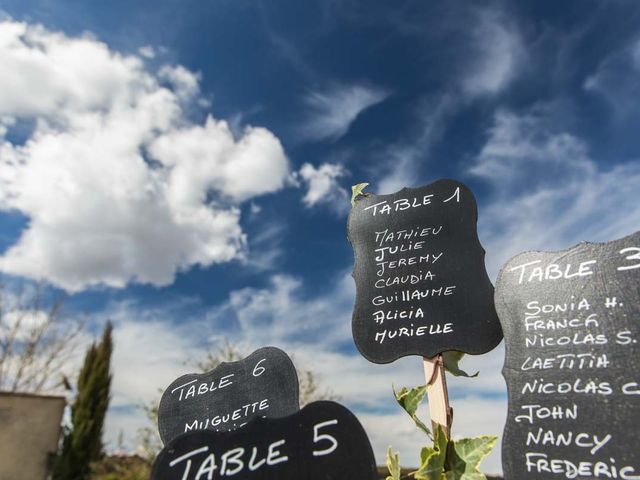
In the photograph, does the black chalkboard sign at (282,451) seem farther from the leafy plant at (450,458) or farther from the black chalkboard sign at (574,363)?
the black chalkboard sign at (574,363)

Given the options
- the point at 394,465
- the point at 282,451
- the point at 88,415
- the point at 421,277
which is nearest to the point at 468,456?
the point at 394,465

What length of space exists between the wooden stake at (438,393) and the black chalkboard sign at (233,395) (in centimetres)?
53

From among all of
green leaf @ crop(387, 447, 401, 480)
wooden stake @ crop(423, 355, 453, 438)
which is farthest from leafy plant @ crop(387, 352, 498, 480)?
wooden stake @ crop(423, 355, 453, 438)

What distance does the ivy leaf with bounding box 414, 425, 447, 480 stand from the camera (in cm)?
157

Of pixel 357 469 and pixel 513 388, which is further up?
pixel 513 388

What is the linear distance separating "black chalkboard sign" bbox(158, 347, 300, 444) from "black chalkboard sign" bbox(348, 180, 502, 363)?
1.18ft

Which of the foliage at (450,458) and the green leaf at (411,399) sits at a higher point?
the green leaf at (411,399)

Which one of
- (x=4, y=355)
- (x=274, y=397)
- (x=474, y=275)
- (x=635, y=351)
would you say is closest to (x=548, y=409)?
(x=635, y=351)

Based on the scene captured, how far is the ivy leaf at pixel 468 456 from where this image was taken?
1.59 metres

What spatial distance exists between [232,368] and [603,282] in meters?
1.50

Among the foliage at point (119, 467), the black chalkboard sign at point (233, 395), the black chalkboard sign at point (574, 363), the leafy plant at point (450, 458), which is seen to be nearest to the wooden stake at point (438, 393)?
the leafy plant at point (450, 458)

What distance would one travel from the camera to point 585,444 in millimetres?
1425

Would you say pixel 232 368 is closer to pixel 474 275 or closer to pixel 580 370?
pixel 474 275

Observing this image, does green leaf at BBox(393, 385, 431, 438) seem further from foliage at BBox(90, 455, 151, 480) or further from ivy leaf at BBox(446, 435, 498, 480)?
foliage at BBox(90, 455, 151, 480)
